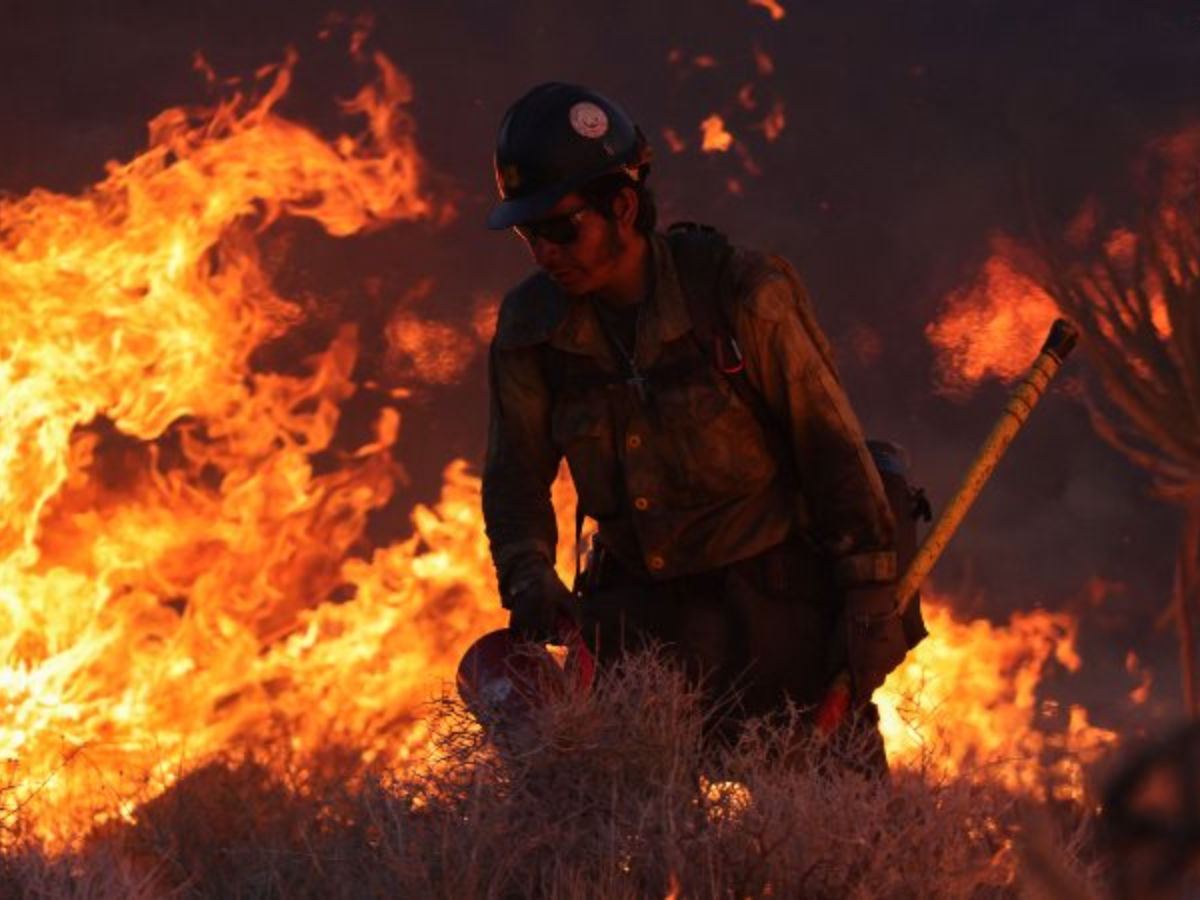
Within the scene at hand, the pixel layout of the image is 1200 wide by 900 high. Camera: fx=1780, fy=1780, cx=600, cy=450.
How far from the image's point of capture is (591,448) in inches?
183

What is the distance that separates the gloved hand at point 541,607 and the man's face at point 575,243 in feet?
2.43

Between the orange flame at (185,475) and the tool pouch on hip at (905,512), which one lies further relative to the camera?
the orange flame at (185,475)

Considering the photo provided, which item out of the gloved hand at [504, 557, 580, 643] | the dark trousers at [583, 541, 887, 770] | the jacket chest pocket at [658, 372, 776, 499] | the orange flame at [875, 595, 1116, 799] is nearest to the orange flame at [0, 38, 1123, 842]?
the orange flame at [875, 595, 1116, 799]

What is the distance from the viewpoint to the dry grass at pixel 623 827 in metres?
3.67

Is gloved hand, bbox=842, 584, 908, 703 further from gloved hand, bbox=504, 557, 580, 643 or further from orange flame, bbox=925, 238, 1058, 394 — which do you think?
orange flame, bbox=925, 238, 1058, 394

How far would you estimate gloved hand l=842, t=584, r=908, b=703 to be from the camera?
14.8 ft

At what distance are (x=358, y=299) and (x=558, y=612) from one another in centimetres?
1104

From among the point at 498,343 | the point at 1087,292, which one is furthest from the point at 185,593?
the point at 498,343

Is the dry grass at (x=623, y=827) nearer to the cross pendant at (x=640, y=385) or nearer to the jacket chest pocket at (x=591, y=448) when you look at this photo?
the jacket chest pocket at (x=591, y=448)

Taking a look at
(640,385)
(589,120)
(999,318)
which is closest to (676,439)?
(640,385)

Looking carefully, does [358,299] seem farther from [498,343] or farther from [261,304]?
[498,343]

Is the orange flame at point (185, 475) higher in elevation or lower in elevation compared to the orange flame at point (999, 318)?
higher

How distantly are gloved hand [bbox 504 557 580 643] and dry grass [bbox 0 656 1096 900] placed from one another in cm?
24

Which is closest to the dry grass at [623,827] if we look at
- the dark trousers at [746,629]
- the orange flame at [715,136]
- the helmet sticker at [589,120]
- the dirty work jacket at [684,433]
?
the dark trousers at [746,629]
